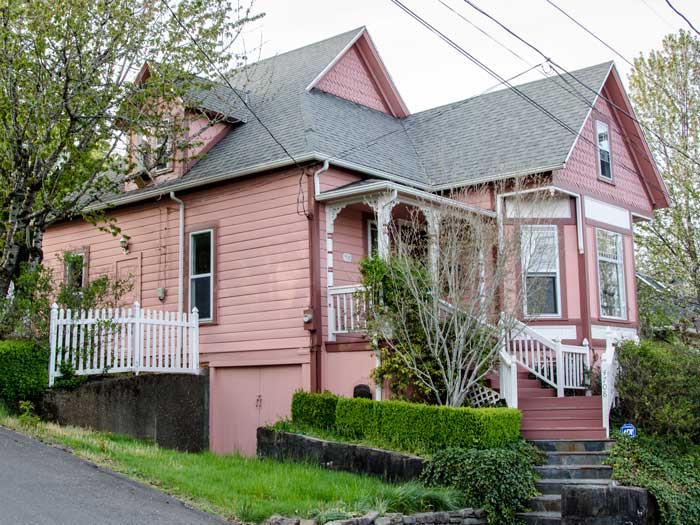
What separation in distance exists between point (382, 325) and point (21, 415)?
216 inches

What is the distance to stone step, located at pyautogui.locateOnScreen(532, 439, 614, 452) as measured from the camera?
1214 cm

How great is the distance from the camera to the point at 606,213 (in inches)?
683

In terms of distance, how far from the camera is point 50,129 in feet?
44.8

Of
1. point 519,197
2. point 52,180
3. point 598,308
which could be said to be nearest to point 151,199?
point 52,180

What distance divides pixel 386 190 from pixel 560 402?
14.8 ft

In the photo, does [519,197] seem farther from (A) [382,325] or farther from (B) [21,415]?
(B) [21,415]

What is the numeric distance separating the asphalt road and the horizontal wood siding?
5248 mm

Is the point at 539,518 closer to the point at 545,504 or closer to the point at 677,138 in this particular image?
the point at 545,504

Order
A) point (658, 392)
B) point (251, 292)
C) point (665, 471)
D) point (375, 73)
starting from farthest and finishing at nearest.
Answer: point (375, 73) < point (251, 292) < point (658, 392) < point (665, 471)

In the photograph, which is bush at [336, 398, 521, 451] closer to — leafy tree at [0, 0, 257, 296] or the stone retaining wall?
the stone retaining wall

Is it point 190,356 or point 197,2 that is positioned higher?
point 197,2

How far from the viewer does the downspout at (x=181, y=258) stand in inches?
644

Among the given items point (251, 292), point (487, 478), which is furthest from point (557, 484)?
point (251, 292)

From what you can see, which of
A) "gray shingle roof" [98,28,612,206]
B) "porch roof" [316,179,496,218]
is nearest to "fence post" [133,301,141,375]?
"gray shingle roof" [98,28,612,206]
